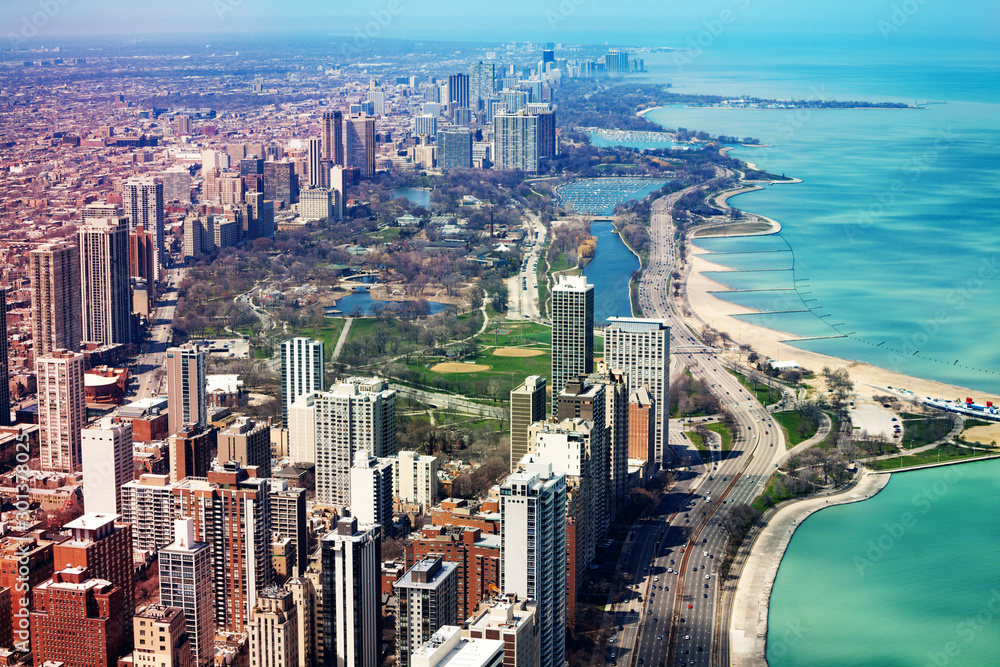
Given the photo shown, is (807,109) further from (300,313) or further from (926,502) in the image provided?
(926,502)

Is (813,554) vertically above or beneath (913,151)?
beneath

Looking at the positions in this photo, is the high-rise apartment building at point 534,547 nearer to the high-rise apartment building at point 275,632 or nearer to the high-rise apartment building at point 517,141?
the high-rise apartment building at point 275,632

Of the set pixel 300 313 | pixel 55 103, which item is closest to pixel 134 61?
pixel 55 103

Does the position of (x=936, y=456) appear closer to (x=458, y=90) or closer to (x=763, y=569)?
(x=763, y=569)

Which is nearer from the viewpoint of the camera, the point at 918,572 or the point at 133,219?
the point at 918,572

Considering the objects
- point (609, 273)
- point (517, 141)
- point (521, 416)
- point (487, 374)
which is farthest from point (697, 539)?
point (517, 141)

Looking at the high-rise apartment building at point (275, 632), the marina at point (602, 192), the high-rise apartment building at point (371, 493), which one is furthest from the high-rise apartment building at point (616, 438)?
the marina at point (602, 192)
